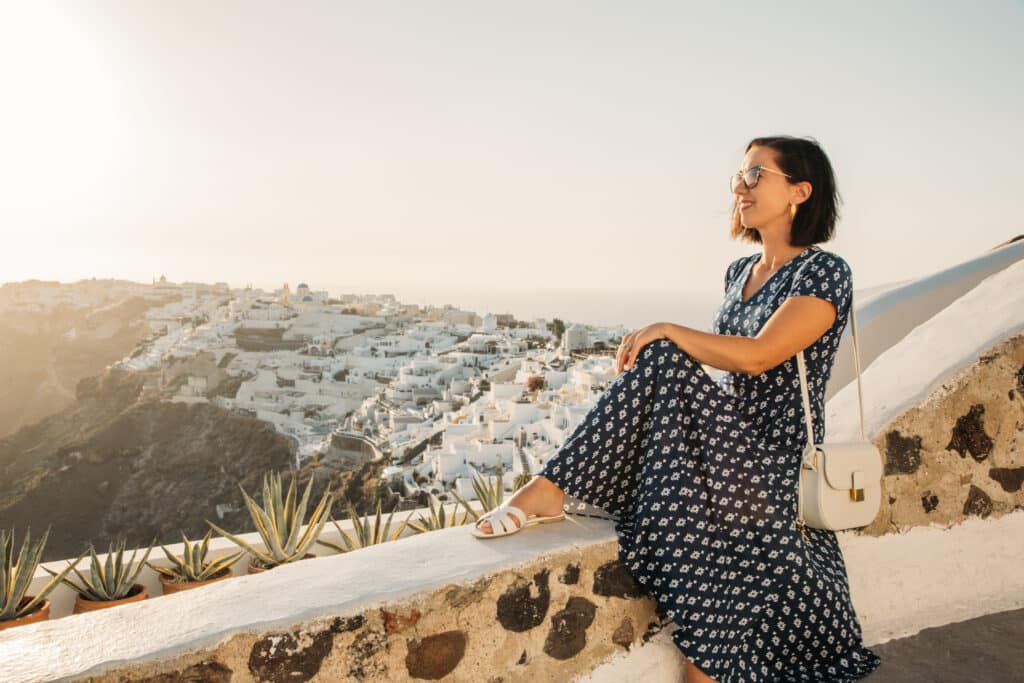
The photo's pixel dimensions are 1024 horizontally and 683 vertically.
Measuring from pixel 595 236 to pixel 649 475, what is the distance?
1283 inches

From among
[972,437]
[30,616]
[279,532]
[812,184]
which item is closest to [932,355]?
[972,437]

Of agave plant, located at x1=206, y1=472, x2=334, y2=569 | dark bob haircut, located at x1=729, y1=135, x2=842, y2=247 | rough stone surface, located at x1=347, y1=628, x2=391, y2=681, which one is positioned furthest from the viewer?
agave plant, located at x1=206, y1=472, x2=334, y2=569

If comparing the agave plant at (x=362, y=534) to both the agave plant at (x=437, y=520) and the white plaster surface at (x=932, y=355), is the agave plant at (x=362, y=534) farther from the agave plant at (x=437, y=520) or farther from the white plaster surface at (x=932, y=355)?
the white plaster surface at (x=932, y=355)

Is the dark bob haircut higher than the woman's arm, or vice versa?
the dark bob haircut

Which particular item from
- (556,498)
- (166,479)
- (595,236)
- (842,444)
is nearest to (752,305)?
(842,444)

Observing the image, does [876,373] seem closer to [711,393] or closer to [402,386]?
[711,393]

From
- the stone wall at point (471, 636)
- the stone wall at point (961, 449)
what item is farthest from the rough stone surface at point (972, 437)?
the stone wall at point (471, 636)

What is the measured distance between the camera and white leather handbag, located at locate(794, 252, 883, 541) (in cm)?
139

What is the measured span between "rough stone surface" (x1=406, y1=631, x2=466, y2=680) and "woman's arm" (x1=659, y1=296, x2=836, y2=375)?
677mm

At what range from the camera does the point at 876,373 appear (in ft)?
6.86

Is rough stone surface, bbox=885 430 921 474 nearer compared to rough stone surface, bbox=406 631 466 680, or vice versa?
rough stone surface, bbox=406 631 466 680

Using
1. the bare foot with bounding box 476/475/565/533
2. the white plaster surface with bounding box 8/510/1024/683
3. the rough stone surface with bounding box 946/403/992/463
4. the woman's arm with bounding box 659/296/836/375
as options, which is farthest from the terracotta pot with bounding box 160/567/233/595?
the rough stone surface with bounding box 946/403/992/463

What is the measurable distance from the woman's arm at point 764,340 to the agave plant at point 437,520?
1391 millimetres

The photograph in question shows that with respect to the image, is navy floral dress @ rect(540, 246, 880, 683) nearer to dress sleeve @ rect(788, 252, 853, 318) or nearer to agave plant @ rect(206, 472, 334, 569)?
dress sleeve @ rect(788, 252, 853, 318)
